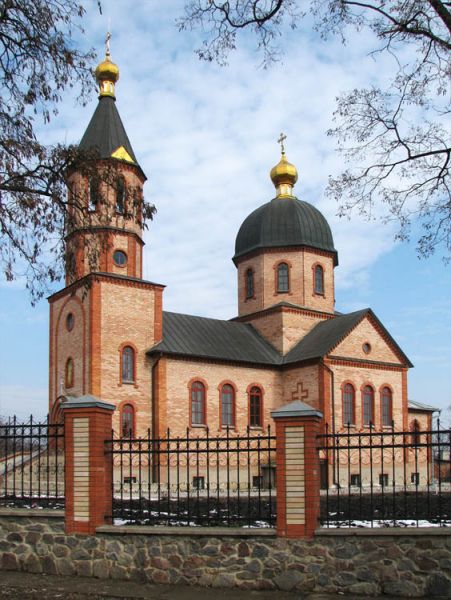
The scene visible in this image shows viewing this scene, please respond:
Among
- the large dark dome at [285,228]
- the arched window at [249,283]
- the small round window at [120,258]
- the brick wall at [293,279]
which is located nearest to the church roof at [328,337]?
the brick wall at [293,279]

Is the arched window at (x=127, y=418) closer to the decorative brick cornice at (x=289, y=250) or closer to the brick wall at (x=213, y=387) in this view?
the brick wall at (x=213, y=387)

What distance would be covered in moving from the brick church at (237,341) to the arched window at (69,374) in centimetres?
4

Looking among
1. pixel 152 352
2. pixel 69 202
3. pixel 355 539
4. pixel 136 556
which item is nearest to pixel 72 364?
pixel 152 352

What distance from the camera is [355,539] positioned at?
7734mm

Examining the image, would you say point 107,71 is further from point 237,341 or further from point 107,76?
point 237,341

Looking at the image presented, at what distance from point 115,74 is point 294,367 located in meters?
12.8

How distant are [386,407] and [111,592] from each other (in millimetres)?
21386

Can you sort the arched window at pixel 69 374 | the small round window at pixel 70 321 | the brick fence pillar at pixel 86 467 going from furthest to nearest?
the small round window at pixel 70 321, the arched window at pixel 69 374, the brick fence pillar at pixel 86 467

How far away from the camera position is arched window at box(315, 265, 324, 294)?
29641 millimetres

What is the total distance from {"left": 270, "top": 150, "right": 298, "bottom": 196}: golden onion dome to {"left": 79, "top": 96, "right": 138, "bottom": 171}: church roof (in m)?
9.05

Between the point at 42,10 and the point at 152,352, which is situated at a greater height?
the point at 42,10

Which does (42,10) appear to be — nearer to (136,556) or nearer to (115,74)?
(136,556)

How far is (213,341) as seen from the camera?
26.0 meters

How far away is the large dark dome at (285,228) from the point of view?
29.5m
